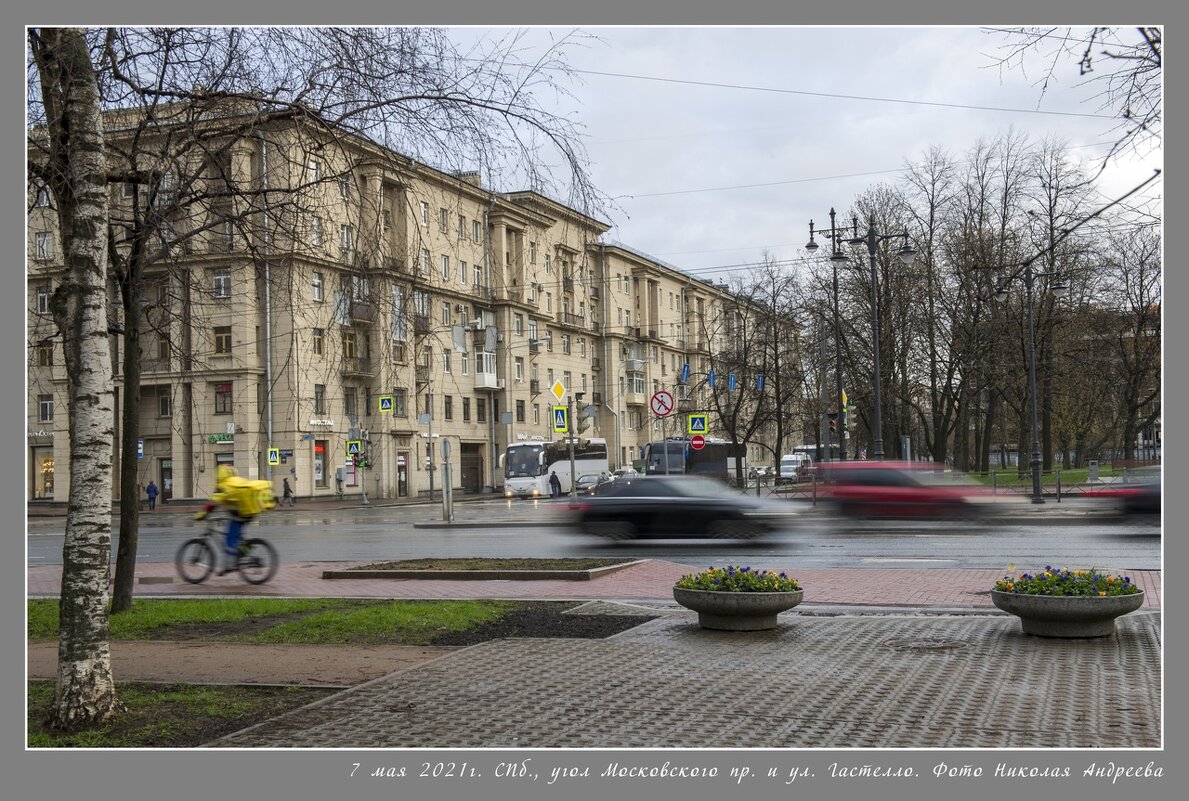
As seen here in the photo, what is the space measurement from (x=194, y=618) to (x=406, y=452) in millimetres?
52565

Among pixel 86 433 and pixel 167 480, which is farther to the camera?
pixel 167 480

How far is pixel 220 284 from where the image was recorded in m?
12.8

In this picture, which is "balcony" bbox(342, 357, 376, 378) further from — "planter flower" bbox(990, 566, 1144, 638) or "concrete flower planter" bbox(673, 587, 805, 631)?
"planter flower" bbox(990, 566, 1144, 638)

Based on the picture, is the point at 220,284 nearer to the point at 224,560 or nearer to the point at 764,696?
the point at 224,560

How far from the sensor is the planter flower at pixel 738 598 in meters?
11.5

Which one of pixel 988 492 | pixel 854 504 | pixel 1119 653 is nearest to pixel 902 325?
pixel 988 492

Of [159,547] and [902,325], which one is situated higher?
[902,325]

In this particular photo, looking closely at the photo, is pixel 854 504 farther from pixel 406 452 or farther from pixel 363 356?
pixel 406 452

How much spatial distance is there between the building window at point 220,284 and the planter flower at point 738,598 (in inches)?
225

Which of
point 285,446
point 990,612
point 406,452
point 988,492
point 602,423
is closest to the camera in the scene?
point 990,612

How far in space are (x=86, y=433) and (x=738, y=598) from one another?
6.45 metres

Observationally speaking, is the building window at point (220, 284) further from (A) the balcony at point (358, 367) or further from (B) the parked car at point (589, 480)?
(B) the parked car at point (589, 480)

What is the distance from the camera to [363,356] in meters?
9.36

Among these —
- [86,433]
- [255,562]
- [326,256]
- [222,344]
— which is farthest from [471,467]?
[86,433]
